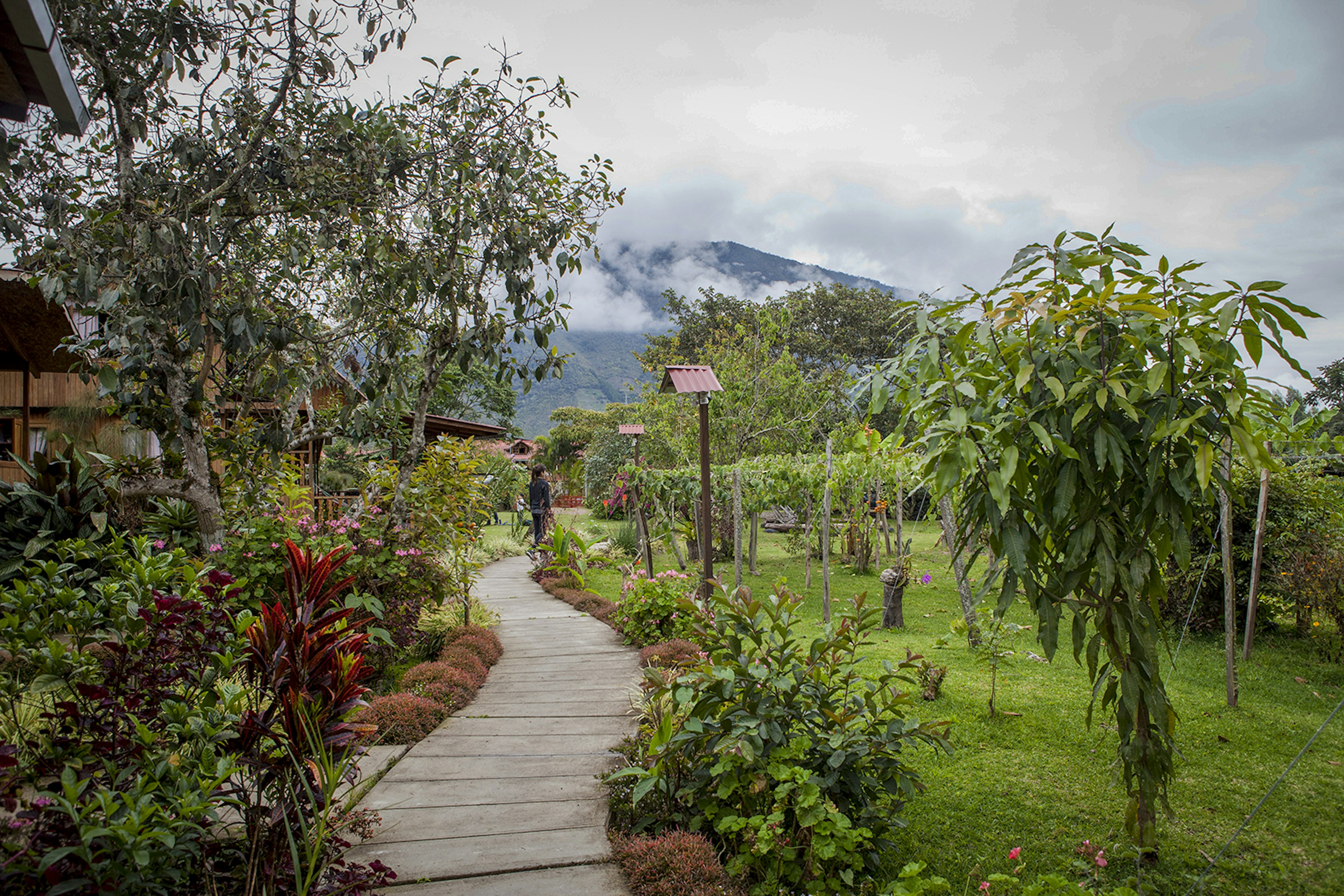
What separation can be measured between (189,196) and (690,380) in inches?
143

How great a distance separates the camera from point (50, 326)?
6809 millimetres

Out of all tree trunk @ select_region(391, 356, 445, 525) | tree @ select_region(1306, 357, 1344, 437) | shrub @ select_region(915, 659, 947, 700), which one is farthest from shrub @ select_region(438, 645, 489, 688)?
tree @ select_region(1306, 357, 1344, 437)

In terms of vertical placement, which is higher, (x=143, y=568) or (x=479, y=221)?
(x=479, y=221)

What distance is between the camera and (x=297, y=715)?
2.01 m

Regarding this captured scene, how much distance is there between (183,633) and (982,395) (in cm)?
280

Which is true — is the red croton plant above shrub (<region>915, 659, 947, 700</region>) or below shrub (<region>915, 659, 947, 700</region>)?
above

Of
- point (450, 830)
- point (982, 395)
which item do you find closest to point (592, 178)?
point (982, 395)

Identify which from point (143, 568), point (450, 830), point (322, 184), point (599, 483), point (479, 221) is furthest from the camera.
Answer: point (599, 483)

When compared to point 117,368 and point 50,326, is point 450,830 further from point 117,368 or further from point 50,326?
point 50,326

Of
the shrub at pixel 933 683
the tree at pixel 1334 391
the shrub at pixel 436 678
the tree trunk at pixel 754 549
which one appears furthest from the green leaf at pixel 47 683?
the tree at pixel 1334 391

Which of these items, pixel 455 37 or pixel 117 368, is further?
pixel 455 37

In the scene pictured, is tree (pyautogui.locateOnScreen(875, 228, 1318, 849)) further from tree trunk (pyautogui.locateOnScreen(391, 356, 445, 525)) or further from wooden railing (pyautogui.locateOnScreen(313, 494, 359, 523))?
wooden railing (pyautogui.locateOnScreen(313, 494, 359, 523))

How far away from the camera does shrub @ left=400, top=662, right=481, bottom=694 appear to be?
4.38m

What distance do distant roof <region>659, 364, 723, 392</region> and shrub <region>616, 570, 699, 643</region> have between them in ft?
5.56
